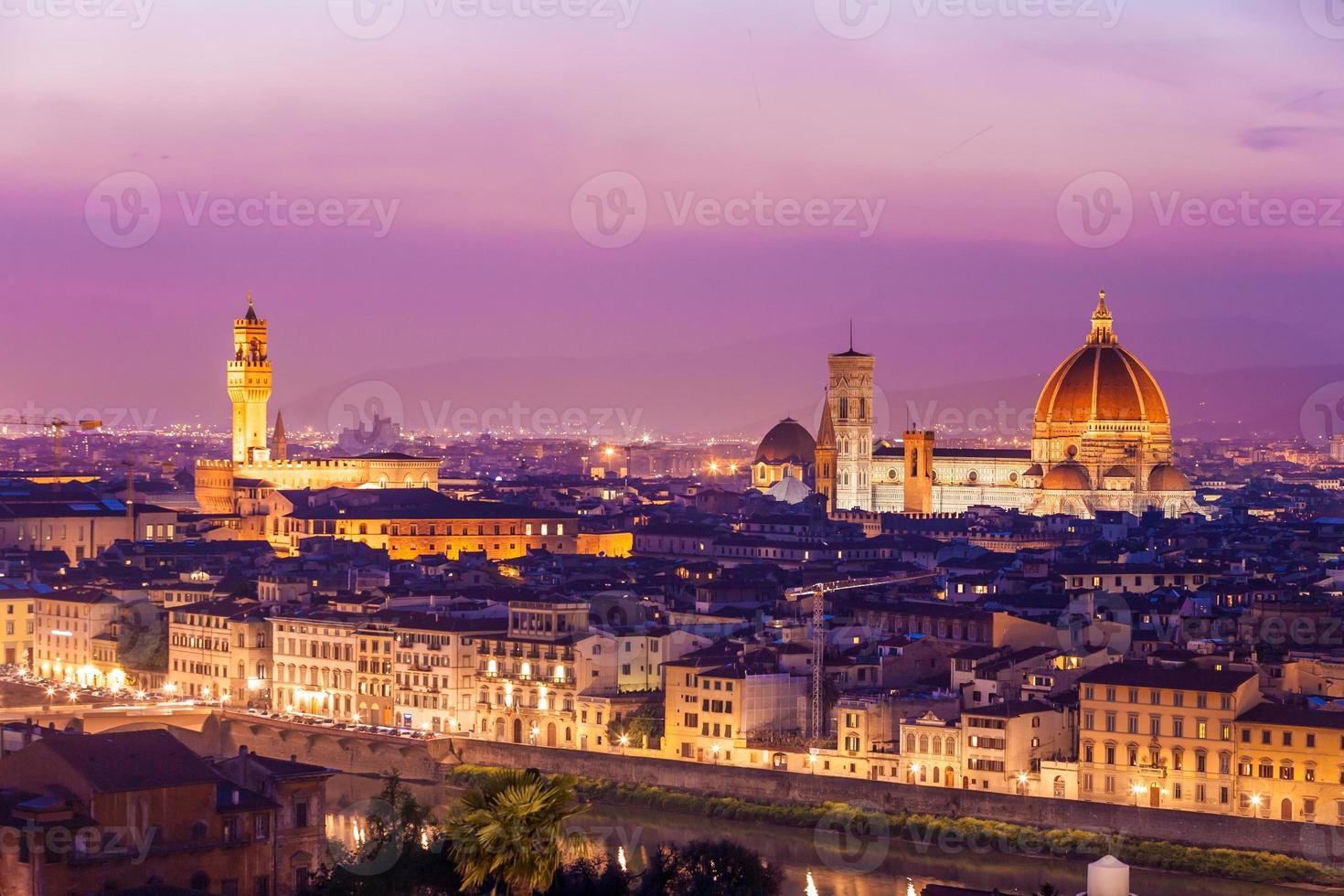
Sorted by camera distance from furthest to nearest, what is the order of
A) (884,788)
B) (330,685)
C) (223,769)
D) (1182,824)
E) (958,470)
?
(958,470)
(330,685)
(884,788)
(1182,824)
(223,769)

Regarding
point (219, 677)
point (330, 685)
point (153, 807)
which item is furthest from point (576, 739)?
point (153, 807)

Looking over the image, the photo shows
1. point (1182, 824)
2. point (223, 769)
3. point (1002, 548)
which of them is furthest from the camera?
point (1002, 548)

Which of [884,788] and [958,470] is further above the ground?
[958,470]

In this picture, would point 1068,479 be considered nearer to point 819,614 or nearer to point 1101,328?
point 1101,328

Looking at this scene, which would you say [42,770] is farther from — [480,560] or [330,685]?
[480,560]

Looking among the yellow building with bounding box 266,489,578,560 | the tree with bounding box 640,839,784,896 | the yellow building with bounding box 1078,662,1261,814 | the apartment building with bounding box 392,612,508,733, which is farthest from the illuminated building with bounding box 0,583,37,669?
the tree with bounding box 640,839,784,896
